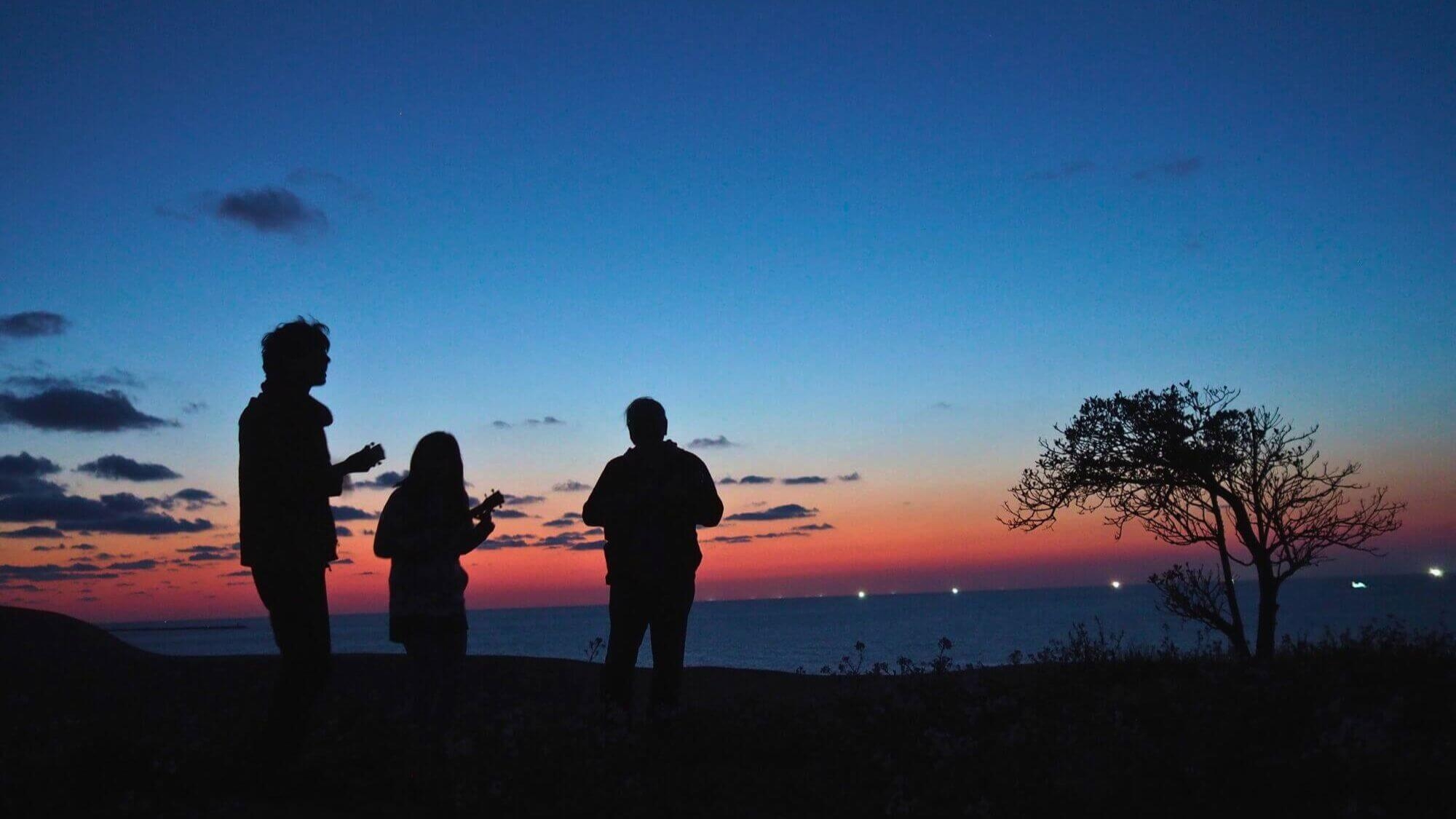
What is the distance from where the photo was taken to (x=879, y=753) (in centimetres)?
592

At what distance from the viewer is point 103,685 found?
12.4m

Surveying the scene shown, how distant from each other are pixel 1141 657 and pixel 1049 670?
2.95ft

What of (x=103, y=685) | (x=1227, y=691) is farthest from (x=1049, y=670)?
(x=103, y=685)

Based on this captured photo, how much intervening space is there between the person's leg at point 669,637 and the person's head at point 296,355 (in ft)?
8.76

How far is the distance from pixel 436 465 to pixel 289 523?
128cm

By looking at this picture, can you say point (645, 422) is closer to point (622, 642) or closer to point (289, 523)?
point (622, 642)

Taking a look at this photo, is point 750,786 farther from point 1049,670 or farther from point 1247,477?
point 1247,477

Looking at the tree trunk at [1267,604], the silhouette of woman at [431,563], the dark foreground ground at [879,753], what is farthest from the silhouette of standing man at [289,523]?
the tree trunk at [1267,604]

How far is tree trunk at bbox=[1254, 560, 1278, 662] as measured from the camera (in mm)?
13859

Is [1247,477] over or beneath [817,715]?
over

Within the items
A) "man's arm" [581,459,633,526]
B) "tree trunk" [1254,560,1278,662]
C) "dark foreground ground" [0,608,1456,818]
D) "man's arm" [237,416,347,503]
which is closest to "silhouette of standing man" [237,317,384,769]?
"man's arm" [237,416,347,503]

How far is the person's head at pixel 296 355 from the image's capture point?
5.65 m

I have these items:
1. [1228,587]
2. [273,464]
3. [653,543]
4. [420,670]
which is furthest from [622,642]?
[1228,587]

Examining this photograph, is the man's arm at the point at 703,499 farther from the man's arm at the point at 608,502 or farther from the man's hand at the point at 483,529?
the man's hand at the point at 483,529
